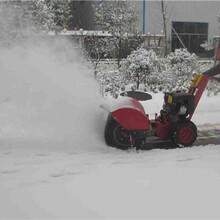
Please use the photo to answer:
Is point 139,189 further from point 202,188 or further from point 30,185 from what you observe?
point 30,185

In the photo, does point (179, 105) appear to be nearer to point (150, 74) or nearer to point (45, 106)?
point (45, 106)

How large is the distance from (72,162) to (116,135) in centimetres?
99

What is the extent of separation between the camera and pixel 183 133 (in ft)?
19.3

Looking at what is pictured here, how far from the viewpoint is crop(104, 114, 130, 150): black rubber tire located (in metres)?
5.71

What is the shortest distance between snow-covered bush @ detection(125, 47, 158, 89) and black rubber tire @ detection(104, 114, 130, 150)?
6281 mm

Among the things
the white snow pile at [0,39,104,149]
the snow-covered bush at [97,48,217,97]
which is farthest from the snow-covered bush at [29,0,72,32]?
the white snow pile at [0,39,104,149]

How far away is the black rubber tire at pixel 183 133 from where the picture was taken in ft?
19.2

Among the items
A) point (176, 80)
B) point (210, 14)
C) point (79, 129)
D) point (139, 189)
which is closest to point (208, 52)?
point (210, 14)

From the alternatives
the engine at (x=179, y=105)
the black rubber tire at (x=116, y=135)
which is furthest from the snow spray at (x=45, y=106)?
the engine at (x=179, y=105)

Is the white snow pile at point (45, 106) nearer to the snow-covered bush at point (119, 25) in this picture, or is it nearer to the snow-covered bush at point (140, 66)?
the snow-covered bush at point (140, 66)

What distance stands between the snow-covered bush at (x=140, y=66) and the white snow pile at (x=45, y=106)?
5749 millimetres

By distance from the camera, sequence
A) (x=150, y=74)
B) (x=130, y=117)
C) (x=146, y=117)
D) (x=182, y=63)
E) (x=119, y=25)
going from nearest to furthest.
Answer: (x=130, y=117)
(x=146, y=117)
(x=150, y=74)
(x=182, y=63)
(x=119, y=25)

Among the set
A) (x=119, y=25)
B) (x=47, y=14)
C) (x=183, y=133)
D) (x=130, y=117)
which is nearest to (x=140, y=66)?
(x=47, y=14)

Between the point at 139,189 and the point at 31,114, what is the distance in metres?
2.77
